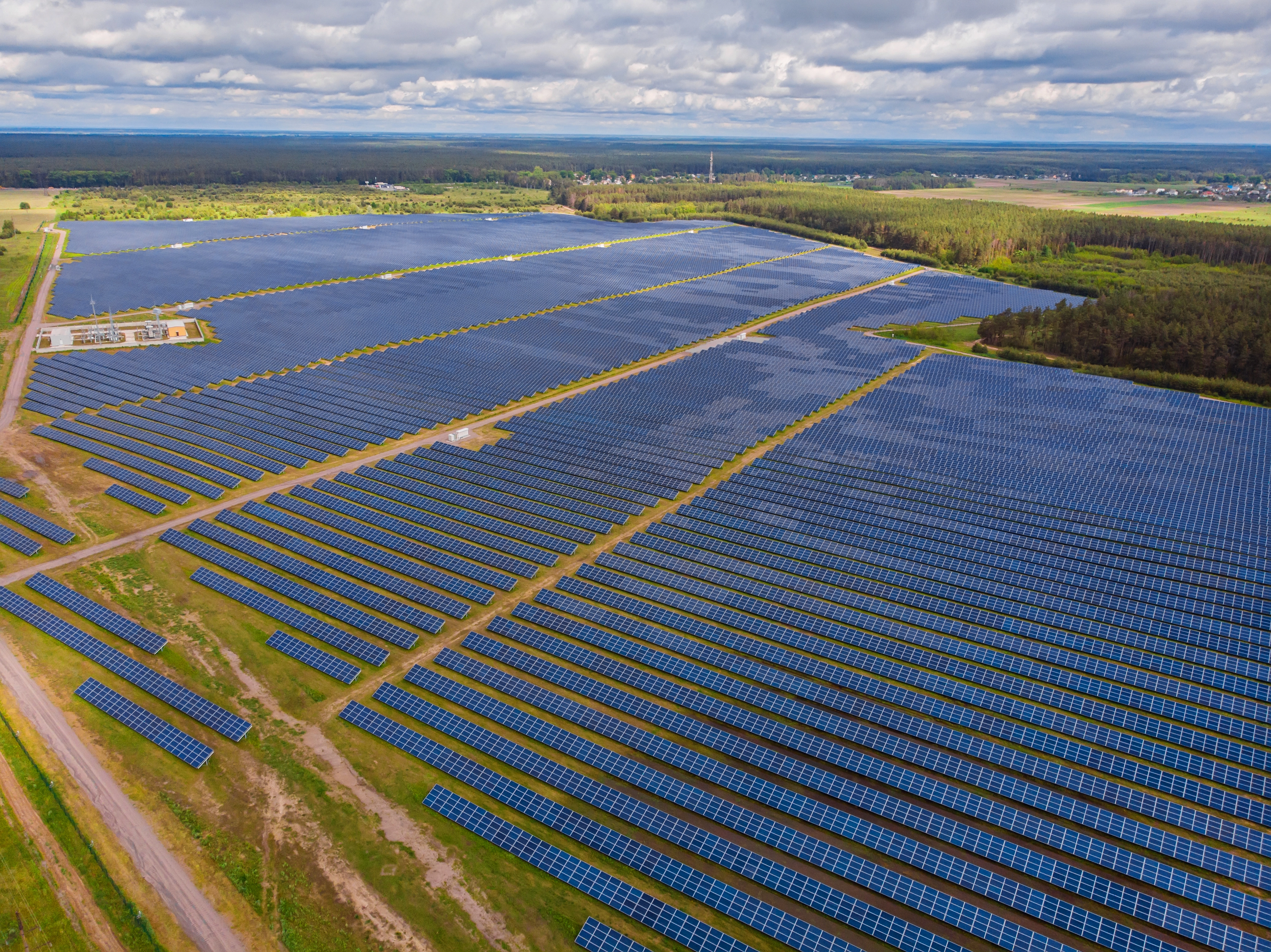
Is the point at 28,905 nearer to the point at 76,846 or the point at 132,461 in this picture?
the point at 76,846

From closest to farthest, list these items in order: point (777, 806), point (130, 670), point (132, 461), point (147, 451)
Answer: point (777, 806), point (130, 670), point (132, 461), point (147, 451)

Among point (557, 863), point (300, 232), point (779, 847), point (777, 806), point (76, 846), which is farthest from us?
point (300, 232)

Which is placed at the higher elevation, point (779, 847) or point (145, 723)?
point (145, 723)

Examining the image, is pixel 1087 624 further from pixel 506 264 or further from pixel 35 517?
pixel 506 264

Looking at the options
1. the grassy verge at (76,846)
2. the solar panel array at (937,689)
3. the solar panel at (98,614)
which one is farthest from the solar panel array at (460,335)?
the grassy verge at (76,846)

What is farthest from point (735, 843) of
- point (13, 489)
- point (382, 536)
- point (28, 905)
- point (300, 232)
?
point (300, 232)

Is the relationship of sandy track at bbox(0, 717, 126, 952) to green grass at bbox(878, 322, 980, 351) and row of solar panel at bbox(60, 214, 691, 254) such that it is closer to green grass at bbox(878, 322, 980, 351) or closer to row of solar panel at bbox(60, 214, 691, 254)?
green grass at bbox(878, 322, 980, 351)
